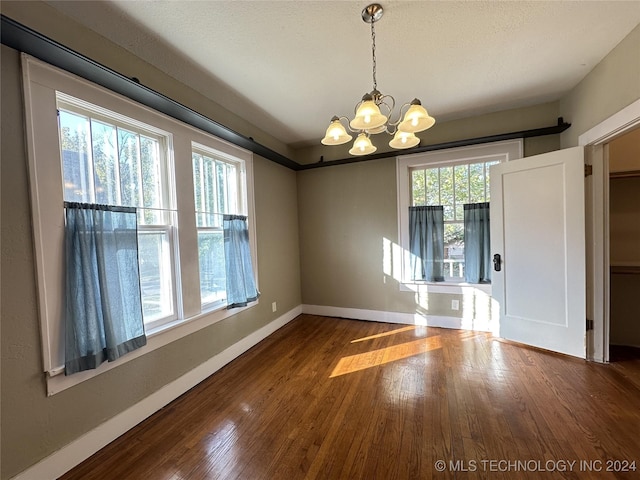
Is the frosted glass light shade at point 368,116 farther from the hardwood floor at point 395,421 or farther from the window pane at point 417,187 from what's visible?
the window pane at point 417,187

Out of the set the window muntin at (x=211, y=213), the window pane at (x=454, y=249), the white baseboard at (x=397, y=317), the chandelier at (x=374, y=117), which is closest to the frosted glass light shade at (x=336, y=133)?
the chandelier at (x=374, y=117)

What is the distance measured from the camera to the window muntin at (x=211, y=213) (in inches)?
102

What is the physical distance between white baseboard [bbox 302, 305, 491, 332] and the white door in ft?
1.38

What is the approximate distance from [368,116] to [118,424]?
2625mm

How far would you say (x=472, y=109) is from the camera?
3.13 meters

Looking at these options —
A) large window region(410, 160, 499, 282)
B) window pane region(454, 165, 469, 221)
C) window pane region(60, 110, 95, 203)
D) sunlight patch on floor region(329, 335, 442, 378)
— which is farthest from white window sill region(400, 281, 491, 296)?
window pane region(60, 110, 95, 203)

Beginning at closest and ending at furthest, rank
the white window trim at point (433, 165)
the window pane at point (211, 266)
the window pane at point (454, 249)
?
the window pane at point (211, 266)
the white window trim at point (433, 165)
the window pane at point (454, 249)

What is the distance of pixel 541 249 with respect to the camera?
2713 millimetres

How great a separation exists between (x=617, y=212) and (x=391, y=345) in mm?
2870

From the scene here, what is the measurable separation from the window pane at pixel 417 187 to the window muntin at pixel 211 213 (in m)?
2.41

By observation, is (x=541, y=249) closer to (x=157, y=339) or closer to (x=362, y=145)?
(x=362, y=145)

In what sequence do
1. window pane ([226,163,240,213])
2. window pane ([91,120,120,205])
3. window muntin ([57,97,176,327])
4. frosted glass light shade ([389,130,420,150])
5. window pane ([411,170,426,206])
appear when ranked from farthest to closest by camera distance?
window pane ([411,170,426,206])
window pane ([226,163,240,213])
frosted glass light shade ([389,130,420,150])
window pane ([91,120,120,205])
window muntin ([57,97,176,327])

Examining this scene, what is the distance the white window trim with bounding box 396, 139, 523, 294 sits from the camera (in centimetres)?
317

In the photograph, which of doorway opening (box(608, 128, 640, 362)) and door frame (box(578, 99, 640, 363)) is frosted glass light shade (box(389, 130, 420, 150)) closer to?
door frame (box(578, 99, 640, 363))
